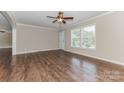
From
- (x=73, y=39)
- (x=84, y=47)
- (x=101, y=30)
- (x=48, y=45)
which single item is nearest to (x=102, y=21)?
(x=101, y=30)

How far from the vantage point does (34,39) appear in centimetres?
934

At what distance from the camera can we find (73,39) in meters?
8.65

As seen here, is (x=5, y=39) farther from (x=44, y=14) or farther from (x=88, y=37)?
(x=88, y=37)

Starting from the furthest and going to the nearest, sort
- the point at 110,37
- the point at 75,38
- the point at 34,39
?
the point at 34,39 → the point at 75,38 → the point at 110,37

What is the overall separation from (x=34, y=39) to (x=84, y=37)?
4275 mm

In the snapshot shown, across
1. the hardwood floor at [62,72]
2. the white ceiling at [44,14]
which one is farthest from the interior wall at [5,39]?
the hardwood floor at [62,72]

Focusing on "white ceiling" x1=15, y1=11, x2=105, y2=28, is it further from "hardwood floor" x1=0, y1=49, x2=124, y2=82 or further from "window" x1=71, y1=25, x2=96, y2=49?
"hardwood floor" x1=0, y1=49, x2=124, y2=82

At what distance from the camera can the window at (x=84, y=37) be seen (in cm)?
641

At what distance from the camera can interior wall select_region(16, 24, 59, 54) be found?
26.6ft

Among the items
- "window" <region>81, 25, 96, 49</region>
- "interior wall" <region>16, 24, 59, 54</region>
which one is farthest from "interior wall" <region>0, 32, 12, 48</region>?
"window" <region>81, 25, 96, 49</region>

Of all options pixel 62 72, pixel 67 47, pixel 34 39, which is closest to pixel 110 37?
pixel 62 72

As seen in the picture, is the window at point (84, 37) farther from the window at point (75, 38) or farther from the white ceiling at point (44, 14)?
the white ceiling at point (44, 14)

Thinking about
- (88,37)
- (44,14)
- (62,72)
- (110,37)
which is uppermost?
(44,14)
